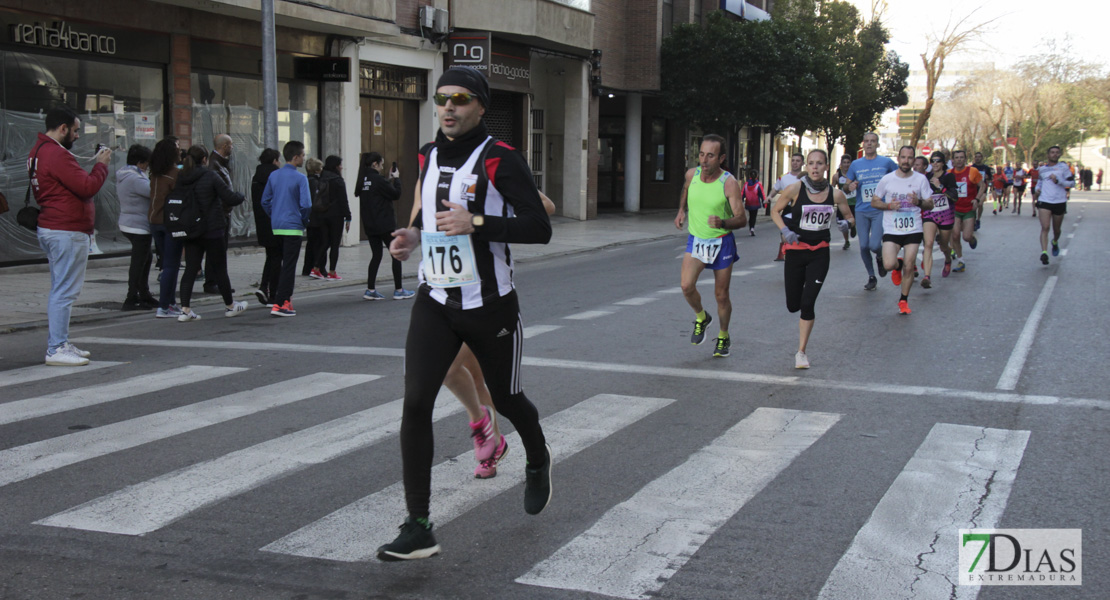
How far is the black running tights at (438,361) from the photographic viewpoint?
4.13m

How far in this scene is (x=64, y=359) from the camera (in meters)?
8.27

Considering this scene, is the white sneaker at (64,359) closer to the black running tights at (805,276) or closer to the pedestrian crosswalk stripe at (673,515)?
the pedestrian crosswalk stripe at (673,515)

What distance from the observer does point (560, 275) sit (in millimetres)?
16031

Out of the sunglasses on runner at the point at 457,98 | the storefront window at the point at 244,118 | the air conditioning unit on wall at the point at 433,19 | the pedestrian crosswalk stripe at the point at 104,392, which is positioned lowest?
the pedestrian crosswalk stripe at the point at 104,392

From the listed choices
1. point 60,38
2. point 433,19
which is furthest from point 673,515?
point 433,19

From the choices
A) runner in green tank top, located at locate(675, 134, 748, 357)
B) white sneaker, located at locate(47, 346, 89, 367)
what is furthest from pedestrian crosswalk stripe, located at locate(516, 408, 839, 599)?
white sneaker, located at locate(47, 346, 89, 367)

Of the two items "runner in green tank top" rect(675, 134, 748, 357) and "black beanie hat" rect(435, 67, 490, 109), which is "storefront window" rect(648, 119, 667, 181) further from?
"black beanie hat" rect(435, 67, 490, 109)

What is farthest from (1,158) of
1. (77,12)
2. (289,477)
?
(289,477)

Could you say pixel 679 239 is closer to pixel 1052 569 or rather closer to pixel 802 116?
pixel 802 116

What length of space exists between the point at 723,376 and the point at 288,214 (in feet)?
18.9

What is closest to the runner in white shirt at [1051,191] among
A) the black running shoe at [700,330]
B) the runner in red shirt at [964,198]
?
the runner in red shirt at [964,198]

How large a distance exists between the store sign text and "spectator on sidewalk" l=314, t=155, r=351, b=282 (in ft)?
13.5

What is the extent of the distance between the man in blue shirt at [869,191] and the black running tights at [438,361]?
10027mm

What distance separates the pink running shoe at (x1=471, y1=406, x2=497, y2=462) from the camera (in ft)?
17.1
